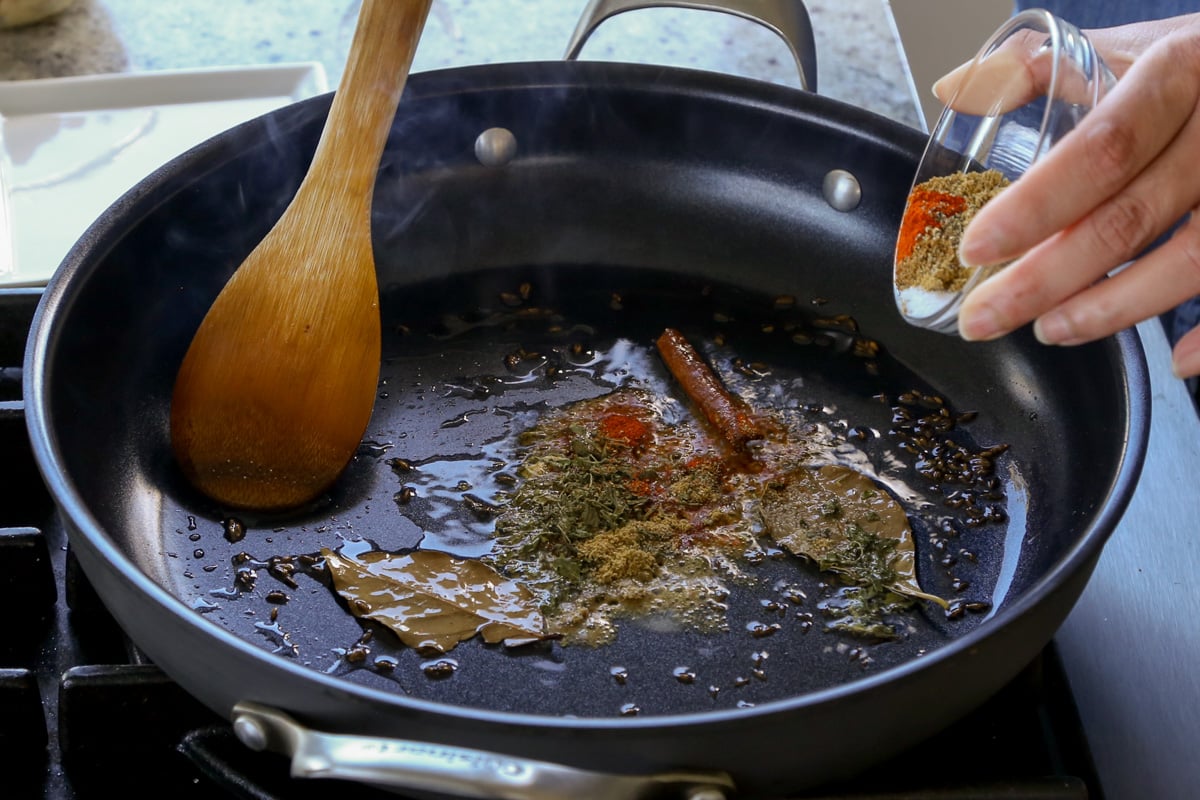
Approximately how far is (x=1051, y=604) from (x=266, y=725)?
0.45m

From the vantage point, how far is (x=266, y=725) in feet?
2.00

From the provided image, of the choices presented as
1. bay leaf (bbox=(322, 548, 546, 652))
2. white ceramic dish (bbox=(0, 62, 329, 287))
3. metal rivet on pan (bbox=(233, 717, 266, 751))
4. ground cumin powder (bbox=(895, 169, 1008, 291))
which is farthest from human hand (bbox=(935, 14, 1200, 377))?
white ceramic dish (bbox=(0, 62, 329, 287))

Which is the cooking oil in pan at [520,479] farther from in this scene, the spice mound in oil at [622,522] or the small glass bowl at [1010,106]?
the small glass bowl at [1010,106]

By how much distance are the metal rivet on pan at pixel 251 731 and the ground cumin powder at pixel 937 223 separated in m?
0.53

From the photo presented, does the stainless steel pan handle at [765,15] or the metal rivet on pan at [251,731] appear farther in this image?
the stainless steel pan handle at [765,15]

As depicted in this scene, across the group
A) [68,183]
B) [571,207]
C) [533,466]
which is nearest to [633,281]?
[571,207]

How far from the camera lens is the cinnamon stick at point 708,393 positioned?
0.96m

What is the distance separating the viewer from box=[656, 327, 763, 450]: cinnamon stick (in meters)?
0.96

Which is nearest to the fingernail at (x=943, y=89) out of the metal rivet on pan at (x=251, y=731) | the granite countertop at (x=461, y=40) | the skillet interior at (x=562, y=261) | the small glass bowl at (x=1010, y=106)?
the small glass bowl at (x=1010, y=106)

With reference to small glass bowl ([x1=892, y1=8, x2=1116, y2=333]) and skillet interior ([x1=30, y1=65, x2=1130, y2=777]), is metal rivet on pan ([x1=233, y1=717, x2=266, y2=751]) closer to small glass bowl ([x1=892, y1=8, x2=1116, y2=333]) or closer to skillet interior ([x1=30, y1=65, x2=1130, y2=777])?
skillet interior ([x1=30, y1=65, x2=1130, y2=777])

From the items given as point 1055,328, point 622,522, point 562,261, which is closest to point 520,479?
point 622,522

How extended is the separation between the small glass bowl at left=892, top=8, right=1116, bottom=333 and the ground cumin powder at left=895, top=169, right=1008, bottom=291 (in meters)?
0.01

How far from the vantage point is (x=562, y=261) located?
1.16 m

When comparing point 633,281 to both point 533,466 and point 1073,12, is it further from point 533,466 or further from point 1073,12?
point 1073,12
